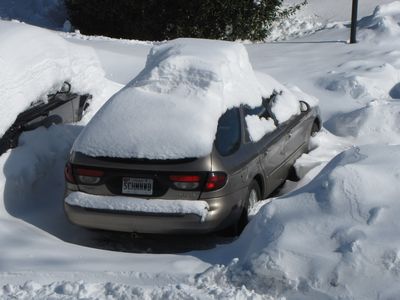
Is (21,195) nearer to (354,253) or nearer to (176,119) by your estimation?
(176,119)

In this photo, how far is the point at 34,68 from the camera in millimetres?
7895

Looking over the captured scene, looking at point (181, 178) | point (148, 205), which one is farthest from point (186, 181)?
point (148, 205)

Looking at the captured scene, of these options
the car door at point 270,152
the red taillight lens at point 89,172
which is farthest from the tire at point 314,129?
the red taillight lens at point 89,172

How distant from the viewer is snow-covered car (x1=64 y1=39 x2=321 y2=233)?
20.6 ft

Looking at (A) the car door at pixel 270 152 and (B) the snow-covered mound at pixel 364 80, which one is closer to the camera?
(A) the car door at pixel 270 152

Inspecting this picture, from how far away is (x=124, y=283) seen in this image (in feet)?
18.0

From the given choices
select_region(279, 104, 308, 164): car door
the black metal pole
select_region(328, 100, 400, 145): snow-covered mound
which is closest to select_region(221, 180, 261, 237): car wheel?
select_region(279, 104, 308, 164): car door

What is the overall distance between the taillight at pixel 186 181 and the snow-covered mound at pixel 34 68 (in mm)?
1909

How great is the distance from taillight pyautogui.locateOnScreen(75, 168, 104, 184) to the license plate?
0.22m

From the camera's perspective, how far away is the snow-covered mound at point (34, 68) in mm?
7401

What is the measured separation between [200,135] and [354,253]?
5.64ft

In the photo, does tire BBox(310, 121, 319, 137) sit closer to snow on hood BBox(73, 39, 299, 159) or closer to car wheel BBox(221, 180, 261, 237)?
snow on hood BBox(73, 39, 299, 159)

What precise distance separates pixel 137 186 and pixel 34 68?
7.33 ft

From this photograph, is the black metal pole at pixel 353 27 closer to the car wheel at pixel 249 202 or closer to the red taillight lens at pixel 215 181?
the car wheel at pixel 249 202
